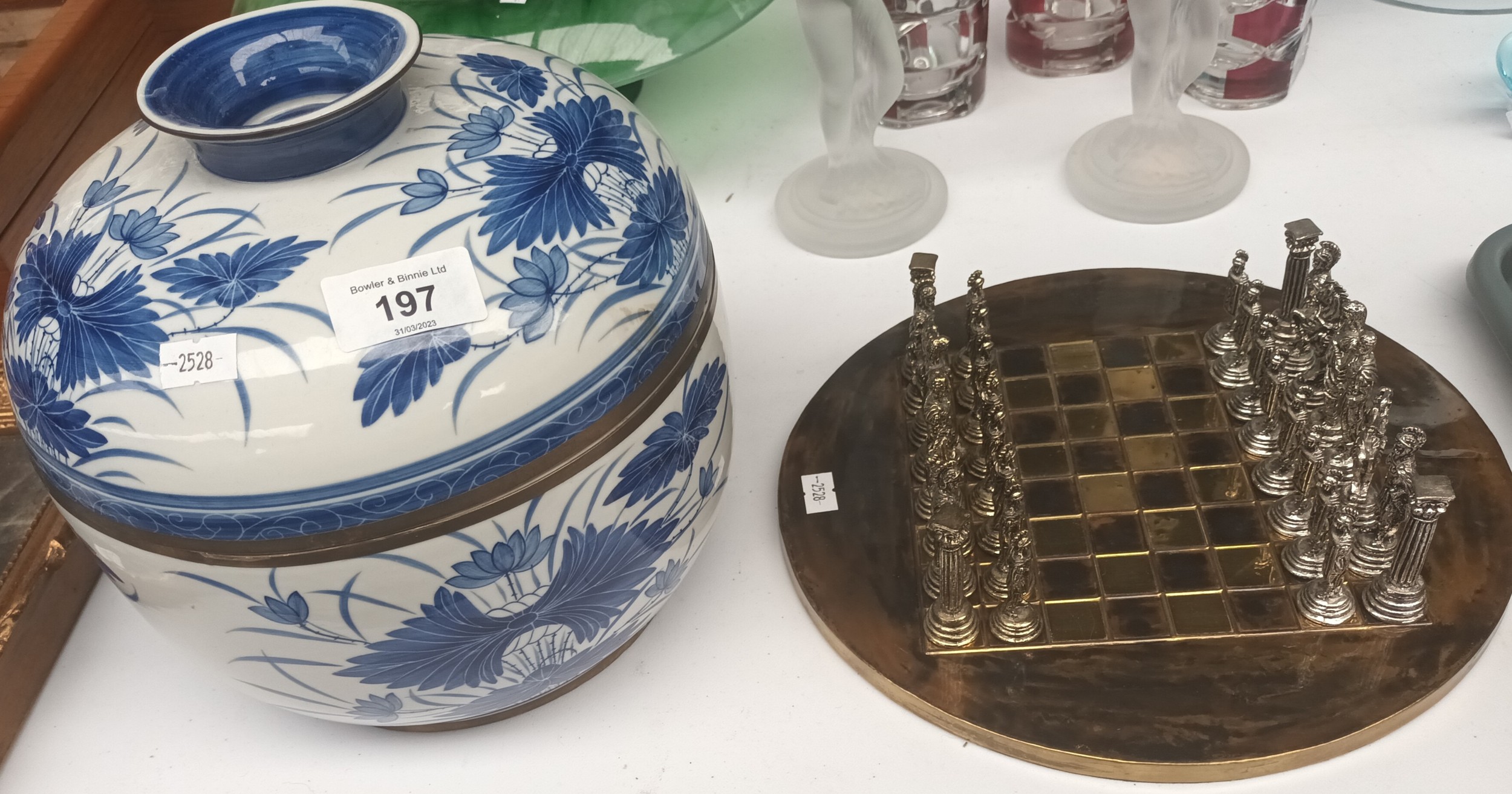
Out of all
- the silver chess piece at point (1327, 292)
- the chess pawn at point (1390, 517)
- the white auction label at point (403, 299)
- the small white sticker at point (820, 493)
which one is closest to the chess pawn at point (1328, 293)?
the silver chess piece at point (1327, 292)

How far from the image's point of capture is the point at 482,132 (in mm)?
605

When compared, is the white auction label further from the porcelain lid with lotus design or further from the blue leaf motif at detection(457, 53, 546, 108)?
the blue leaf motif at detection(457, 53, 546, 108)

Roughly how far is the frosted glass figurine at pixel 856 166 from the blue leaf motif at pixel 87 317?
0.59 metres

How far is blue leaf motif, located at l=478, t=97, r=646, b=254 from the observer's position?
57 centimetres

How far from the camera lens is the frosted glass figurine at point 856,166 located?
0.98 meters

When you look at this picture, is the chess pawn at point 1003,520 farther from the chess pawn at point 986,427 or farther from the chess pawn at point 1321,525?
the chess pawn at point 1321,525

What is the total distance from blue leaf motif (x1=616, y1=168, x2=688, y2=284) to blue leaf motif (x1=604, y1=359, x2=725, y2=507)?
70 mm

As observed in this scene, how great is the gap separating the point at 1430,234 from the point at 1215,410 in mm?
339

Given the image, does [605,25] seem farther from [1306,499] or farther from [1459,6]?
[1459,6]

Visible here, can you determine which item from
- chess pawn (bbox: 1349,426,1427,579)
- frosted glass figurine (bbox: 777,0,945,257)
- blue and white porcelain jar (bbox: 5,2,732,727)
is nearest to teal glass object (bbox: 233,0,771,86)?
frosted glass figurine (bbox: 777,0,945,257)

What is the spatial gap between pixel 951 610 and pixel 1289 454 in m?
0.26

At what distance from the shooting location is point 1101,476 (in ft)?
2.69

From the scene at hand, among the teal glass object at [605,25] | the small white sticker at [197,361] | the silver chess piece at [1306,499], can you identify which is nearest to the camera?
the small white sticker at [197,361]

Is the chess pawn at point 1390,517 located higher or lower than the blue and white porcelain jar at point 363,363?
lower
